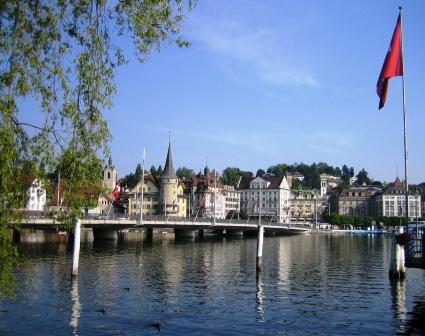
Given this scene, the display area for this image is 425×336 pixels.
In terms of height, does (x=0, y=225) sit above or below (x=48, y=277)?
above

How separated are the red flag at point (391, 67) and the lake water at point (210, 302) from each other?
12.8 metres

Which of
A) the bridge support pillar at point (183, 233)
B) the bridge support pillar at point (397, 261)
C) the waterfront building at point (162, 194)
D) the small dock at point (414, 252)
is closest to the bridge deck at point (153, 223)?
the bridge support pillar at point (183, 233)

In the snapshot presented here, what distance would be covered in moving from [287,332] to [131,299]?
488 inches

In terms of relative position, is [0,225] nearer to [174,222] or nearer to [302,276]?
[302,276]

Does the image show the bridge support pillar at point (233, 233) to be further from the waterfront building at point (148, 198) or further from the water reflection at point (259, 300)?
the water reflection at point (259, 300)

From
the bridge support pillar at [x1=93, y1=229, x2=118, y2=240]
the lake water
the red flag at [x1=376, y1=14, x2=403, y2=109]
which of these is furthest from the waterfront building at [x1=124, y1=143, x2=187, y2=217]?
the red flag at [x1=376, y1=14, x2=403, y2=109]

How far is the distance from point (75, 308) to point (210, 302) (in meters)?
8.28

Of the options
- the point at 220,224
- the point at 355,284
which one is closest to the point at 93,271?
the point at 355,284

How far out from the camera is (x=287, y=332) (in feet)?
85.9

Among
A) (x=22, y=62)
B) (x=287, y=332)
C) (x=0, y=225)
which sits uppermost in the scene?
(x=22, y=62)

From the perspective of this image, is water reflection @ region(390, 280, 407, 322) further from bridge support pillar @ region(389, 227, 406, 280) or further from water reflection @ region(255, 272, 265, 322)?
water reflection @ region(255, 272, 265, 322)

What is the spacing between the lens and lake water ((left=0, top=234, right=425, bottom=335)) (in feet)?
88.0

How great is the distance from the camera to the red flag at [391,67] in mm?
33000

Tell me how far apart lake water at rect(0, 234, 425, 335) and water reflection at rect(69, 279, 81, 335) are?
0.15ft
